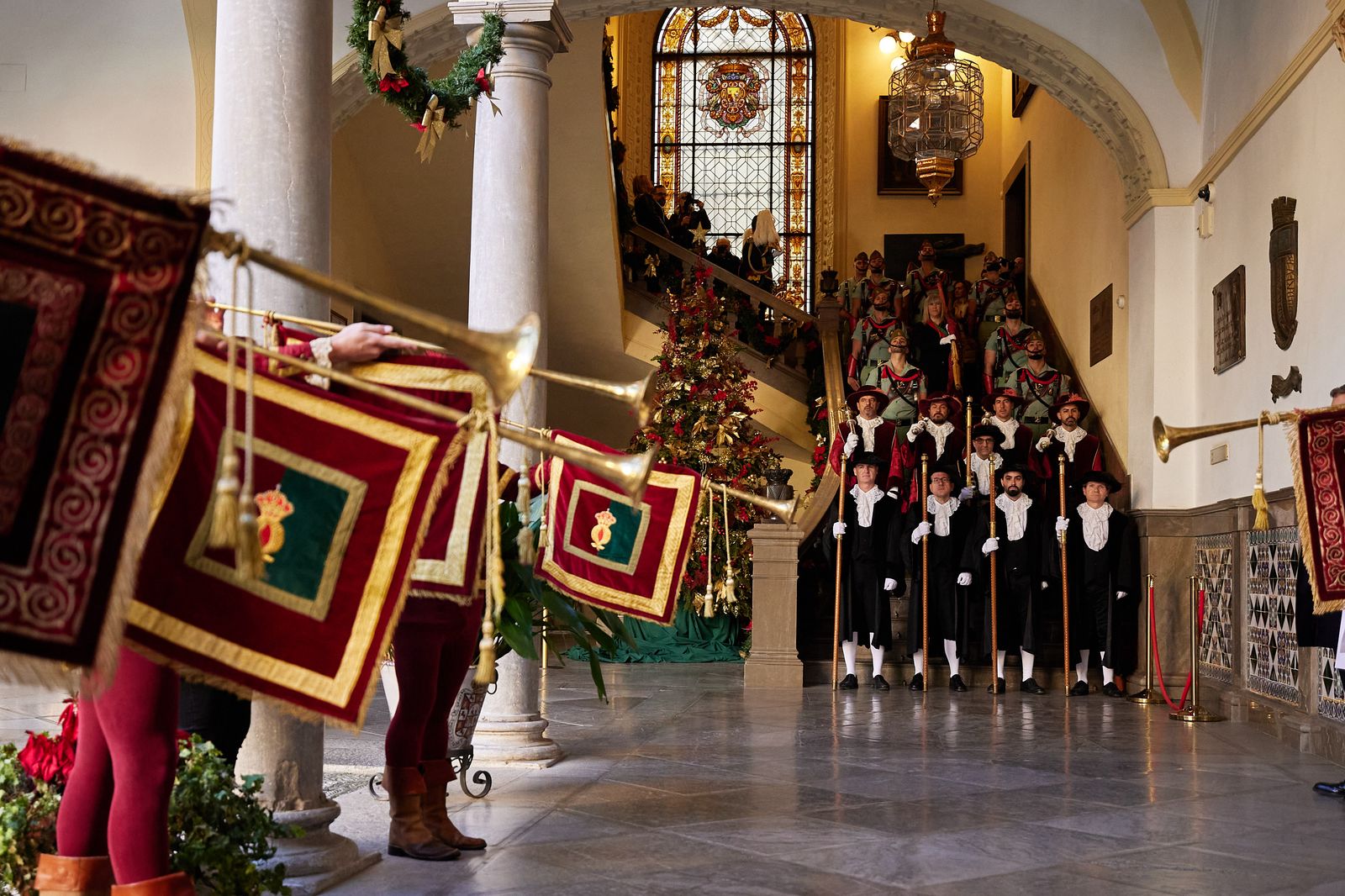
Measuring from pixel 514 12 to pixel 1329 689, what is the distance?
592 centimetres

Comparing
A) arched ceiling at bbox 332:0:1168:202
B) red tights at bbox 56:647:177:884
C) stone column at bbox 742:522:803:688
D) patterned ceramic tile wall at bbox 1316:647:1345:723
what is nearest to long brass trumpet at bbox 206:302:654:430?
red tights at bbox 56:647:177:884

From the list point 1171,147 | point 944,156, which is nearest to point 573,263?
point 944,156

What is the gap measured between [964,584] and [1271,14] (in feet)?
16.7

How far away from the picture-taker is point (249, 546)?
2355 mm

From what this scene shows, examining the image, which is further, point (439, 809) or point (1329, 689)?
point (1329, 689)

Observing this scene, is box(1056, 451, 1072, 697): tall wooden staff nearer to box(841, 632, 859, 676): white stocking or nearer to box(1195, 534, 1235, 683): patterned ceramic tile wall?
→ box(1195, 534, 1235, 683): patterned ceramic tile wall

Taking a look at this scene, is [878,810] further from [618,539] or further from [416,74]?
[416,74]

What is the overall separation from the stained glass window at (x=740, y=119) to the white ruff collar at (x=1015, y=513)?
33.1ft

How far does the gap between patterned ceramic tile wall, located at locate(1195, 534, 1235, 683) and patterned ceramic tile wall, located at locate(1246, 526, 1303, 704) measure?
1.44 feet

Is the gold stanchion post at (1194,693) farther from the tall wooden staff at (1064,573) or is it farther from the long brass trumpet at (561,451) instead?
the long brass trumpet at (561,451)

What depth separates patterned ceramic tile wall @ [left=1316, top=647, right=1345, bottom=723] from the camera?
7.66m

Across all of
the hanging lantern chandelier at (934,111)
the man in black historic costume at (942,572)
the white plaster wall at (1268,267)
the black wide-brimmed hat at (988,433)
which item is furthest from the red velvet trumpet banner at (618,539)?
the black wide-brimmed hat at (988,433)

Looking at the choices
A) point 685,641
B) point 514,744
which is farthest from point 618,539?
point 685,641

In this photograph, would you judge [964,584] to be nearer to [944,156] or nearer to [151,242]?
[944,156]
